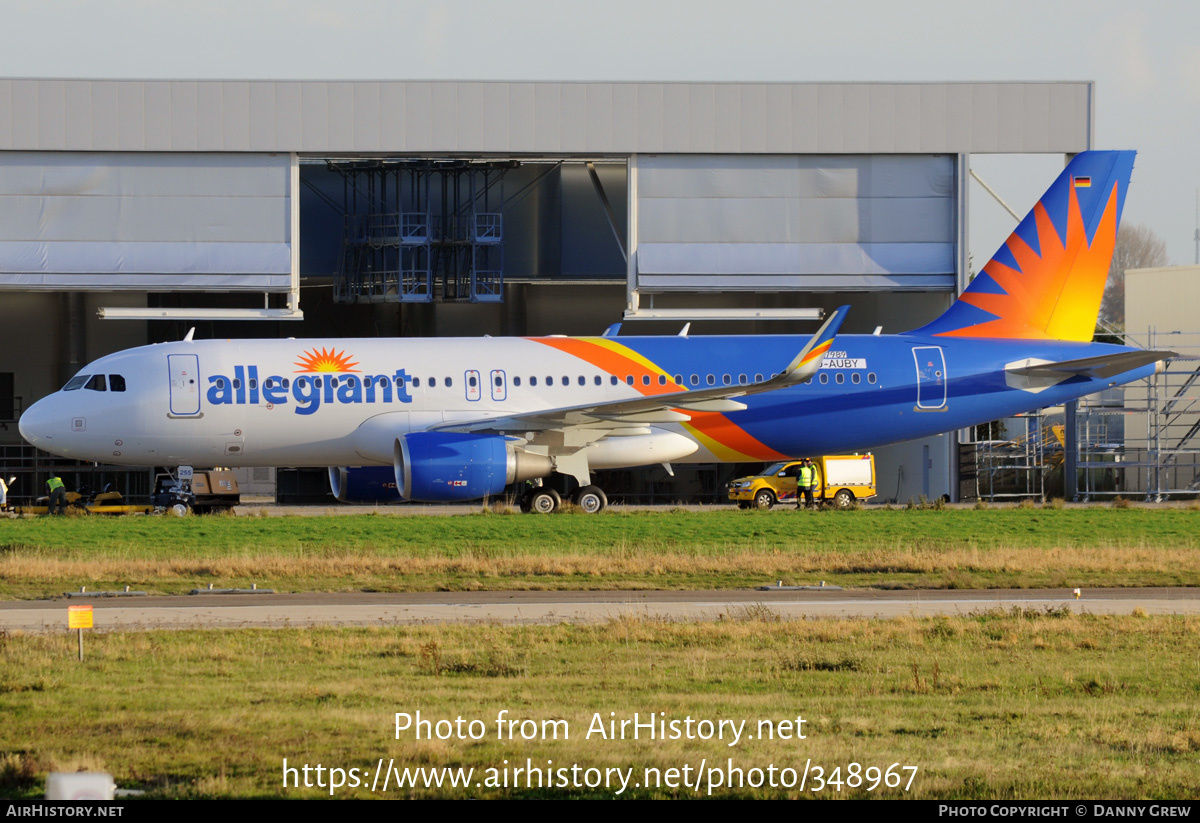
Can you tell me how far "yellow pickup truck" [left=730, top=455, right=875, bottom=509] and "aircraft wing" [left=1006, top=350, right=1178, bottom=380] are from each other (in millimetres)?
6702

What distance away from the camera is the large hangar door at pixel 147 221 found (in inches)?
1516

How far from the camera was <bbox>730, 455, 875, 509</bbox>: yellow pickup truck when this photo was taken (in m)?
37.6

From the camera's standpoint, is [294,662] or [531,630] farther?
[531,630]

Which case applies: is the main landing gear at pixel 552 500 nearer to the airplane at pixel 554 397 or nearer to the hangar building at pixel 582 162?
the airplane at pixel 554 397

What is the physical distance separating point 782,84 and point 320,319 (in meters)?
21.3

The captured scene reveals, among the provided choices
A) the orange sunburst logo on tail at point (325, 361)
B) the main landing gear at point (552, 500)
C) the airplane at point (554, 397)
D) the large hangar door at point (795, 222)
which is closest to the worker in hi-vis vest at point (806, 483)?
the airplane at point (554, 397)

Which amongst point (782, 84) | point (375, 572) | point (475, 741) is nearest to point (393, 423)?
point (375, 572)

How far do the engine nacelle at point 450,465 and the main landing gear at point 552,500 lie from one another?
204 cm

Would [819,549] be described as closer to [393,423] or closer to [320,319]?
[393,423]

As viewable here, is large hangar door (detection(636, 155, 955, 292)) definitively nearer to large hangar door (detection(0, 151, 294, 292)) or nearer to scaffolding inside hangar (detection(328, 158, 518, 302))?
scaffolding inside hangar (detection(328, 158, 518, 302))

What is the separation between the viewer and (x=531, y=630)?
14.4 meters

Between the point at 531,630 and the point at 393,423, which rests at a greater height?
the point at 393,423
